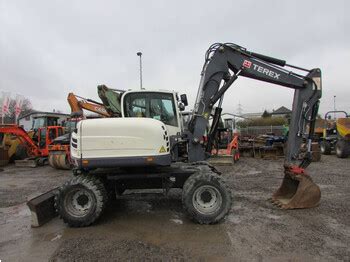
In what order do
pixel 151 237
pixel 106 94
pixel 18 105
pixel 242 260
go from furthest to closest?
pixel 18 105
pixel 106 94
pixel 151 237
pixel 242 260

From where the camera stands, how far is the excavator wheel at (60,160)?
13.8m

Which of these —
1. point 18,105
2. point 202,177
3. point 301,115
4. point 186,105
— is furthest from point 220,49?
point 18,105

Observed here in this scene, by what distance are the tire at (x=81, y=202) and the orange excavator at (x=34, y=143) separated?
36.7 ft

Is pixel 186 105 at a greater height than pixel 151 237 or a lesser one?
greater

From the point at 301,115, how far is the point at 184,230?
3.65 metres

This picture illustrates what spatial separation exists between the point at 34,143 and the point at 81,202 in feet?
41.1

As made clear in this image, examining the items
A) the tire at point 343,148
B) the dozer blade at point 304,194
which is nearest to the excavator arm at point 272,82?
the dozer blade at point 304,194

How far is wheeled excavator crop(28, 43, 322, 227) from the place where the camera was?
5547 mm

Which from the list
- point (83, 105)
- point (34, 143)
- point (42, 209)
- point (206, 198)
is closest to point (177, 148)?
point (206, 198)

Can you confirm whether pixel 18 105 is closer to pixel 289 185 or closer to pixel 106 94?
pixel 106 94

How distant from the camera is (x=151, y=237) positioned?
201 inches

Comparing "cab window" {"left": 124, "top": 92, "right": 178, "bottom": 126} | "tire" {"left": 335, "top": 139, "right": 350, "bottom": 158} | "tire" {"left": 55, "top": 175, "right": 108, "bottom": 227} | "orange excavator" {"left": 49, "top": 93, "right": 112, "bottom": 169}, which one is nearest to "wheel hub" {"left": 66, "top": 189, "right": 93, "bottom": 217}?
"tire" {"left": 55, "top": 175, "right": 108, "bottom": 227}

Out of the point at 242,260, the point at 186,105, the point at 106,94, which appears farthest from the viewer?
the point at 106,94

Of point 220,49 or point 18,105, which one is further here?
point 18,105
